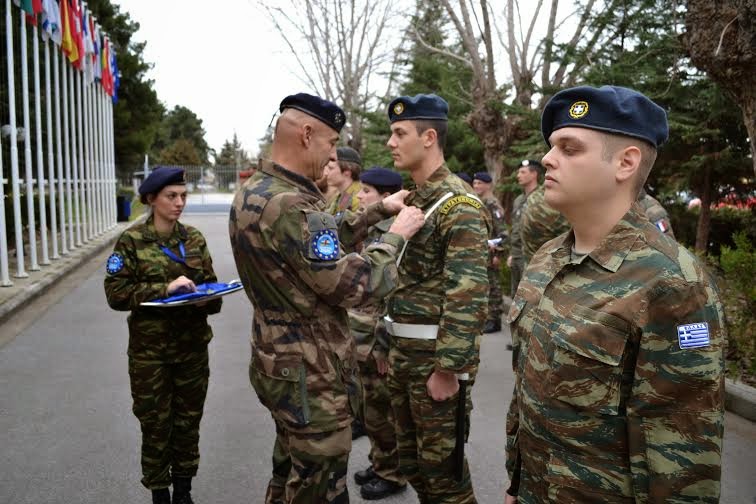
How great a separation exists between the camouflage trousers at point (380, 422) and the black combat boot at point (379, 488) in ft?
0.09

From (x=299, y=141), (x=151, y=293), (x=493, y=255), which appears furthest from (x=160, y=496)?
(x=493, y=255)

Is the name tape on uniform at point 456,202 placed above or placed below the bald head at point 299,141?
below

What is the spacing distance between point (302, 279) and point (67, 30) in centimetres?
1184

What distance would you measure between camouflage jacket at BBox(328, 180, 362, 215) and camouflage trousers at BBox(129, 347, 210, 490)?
250cm

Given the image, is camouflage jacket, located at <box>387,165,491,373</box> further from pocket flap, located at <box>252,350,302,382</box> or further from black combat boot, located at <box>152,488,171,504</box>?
black combat boot, located at <box>152,488,171,504</box>

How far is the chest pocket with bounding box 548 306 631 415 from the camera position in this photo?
1.55 meters

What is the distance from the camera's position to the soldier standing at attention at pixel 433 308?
9.32 ft

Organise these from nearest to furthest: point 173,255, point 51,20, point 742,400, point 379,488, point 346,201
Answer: point 173,255 → point 379,488 → point 742,400 → point 346,201 → point 51,20

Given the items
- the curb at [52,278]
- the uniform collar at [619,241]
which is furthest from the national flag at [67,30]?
the uniform collar at [619,241]

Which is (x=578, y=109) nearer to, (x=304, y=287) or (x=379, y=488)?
(x=304, y=287)

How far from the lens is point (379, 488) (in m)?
3.67

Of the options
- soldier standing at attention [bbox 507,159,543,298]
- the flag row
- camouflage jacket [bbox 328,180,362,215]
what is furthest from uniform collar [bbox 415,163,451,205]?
the flag row

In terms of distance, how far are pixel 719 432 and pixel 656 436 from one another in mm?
148

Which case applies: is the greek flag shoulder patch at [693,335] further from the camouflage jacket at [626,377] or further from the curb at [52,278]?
the curb at [52,278]
